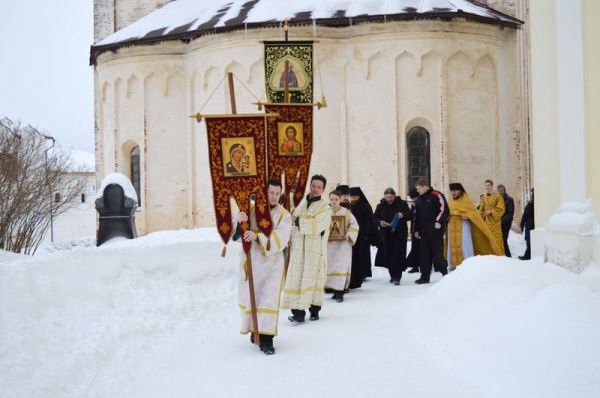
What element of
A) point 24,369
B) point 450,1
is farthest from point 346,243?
point 450,1

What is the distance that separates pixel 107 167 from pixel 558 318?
21718 mm

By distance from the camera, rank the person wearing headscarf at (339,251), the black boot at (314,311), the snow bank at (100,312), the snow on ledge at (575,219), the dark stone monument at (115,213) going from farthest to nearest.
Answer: the dark stone monument at (115,213), the person wearing headscarf at (339,251), the black boot at (314,311), the snow on ledge at (575,219), the snow bank at (100,312)

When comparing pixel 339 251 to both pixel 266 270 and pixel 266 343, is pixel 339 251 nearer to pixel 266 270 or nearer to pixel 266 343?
pixel 266 270

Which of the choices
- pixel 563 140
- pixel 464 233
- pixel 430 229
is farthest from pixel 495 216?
pixel 563 140

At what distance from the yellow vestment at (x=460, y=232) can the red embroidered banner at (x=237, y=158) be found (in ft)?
21.5

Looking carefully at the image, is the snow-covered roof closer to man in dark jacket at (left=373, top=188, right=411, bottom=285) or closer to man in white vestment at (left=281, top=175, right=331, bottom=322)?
man in dark jacket at (left=373, top=188, right=411, bottom=285)

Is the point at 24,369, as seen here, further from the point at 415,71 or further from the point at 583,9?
the point at 415,71

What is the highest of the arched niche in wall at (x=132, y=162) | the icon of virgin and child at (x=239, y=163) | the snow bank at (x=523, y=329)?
the arched niche in wall at (x=132, y=162)

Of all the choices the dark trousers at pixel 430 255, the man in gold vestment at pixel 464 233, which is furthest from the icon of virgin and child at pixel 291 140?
the man in gold vestment at pixel 464 233

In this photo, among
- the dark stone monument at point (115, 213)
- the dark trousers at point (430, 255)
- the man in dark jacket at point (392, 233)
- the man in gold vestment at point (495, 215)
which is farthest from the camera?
the dark stone monument at point (115, 213)

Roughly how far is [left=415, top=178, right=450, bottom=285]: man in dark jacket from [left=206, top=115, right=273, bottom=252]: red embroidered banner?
18.6 ft

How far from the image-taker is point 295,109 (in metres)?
9.92

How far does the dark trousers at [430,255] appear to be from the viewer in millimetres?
12117

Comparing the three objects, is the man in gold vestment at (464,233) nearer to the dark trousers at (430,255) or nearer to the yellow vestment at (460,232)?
the yellow vestment at (460,232)
